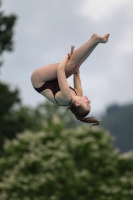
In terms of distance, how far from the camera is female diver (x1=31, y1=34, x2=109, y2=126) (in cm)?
1894

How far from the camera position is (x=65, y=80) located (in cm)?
1895

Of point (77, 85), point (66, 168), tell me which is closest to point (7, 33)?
point (66, 168)

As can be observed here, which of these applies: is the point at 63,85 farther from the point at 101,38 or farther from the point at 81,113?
the point at 101,38

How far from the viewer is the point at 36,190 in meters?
41.4

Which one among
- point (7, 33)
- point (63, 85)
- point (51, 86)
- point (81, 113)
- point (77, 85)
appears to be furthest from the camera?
point (7, 33)

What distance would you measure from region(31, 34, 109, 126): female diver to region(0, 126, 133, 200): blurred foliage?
21933 mm

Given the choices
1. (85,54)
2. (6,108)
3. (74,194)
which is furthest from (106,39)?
(6,108)

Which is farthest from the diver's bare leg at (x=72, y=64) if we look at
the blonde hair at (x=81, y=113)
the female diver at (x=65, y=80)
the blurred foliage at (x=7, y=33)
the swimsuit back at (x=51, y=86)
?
the blurred foliage at (x=7, y=33)

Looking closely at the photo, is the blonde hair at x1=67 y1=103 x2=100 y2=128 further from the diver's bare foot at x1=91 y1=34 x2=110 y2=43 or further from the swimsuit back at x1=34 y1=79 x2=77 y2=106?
the diver's bare foot at x1=91 y1=34 x2=110 y2=43

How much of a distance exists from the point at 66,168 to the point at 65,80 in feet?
75.7

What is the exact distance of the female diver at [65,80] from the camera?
18938 mm

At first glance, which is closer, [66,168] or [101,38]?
[101,38]

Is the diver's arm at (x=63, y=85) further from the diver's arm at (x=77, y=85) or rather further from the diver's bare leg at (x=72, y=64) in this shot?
the diver's arm at (x=77, y=85)

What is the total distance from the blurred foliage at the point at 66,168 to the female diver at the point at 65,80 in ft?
72.0
